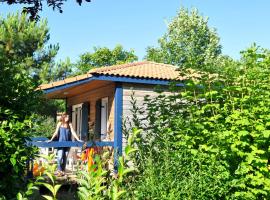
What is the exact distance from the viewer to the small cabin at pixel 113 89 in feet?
40.2

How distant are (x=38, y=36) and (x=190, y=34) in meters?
26.0

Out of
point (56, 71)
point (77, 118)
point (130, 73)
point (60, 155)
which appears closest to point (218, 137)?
point (60, 155)

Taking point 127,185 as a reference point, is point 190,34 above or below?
above

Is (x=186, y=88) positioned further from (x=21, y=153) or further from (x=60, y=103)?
(x=60, y=103)

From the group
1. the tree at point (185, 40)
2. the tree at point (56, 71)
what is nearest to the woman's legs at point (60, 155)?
the tree at point (56, 71)

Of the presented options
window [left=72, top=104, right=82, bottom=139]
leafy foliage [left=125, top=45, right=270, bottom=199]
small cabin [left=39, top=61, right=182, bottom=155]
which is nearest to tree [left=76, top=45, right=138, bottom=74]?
window [left=72, top=104, right=82, bottom=139]

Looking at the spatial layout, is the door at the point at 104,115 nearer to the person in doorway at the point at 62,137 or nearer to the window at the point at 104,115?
the window at the point at 104,115

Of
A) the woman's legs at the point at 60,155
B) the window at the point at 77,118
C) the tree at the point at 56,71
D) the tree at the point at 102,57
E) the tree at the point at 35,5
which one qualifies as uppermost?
the tree at the point at 102,57

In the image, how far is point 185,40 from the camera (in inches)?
2141

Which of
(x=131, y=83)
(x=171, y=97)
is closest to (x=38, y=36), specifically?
(x=131, y=83)

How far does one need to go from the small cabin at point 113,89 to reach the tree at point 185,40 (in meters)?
38.4

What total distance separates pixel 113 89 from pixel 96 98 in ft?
7.58

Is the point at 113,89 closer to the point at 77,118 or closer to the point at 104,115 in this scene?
the point at 104,115

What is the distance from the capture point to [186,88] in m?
6.63
